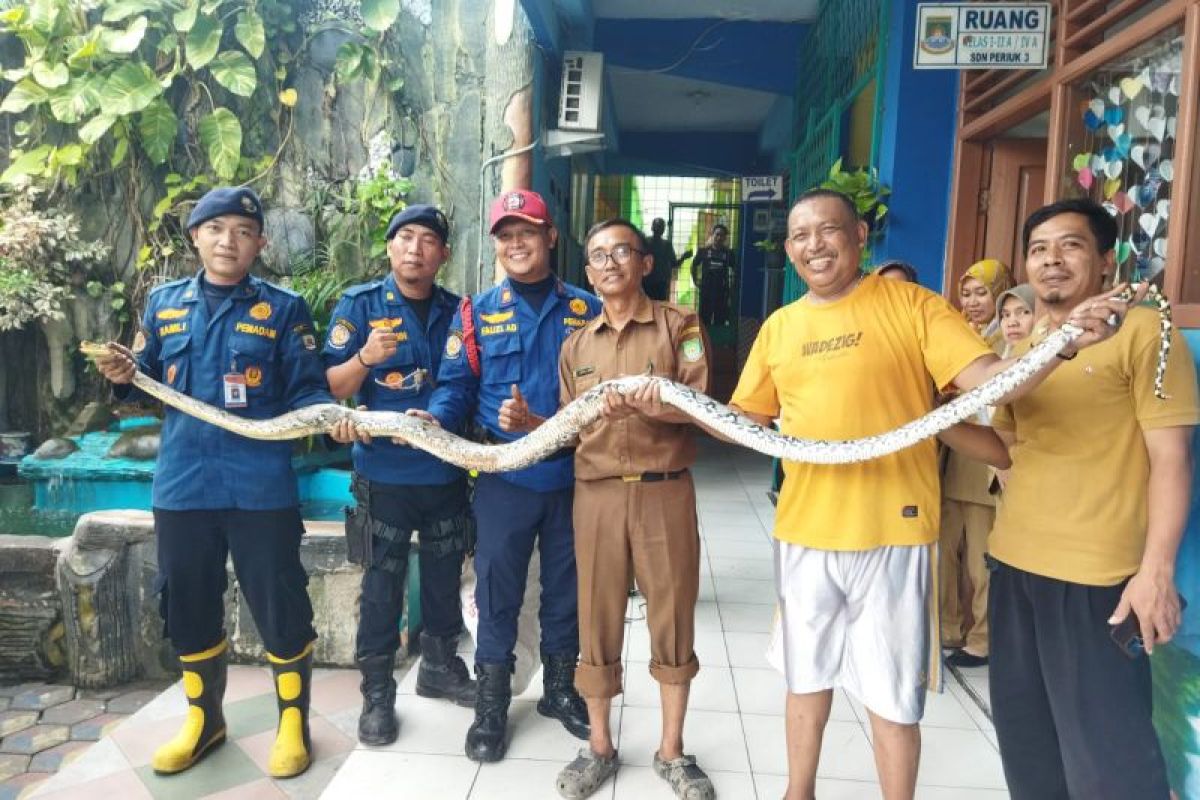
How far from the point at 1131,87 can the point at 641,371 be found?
6.89 feet

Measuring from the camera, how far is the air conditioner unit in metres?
5.66

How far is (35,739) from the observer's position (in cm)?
329

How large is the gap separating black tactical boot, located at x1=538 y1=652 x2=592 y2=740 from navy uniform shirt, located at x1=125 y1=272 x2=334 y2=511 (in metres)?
1.10

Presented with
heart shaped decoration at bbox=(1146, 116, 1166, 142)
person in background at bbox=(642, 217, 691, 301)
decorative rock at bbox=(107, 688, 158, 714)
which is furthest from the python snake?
person in background at bbox=(642, 217, 691, 301)

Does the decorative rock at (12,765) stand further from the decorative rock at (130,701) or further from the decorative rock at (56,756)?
the decorative rock at (130,701)

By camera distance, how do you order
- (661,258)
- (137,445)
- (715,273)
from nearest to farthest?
(137,445), (661,258), (715,273)

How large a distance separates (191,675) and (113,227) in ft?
16.4

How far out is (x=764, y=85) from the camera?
7.76m

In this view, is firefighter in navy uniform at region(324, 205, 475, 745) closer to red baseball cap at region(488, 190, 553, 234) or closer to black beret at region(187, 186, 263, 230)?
red baseball cap at region(488, 190, 553, 234)

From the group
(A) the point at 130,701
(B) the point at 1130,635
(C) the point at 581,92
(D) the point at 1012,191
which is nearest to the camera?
(B) the point at 1130,635

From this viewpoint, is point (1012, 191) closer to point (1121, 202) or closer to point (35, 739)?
point (1121, 202)

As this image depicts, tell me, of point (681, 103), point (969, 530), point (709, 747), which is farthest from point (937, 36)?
point (681, 103)

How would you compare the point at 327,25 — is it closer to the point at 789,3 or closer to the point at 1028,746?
the point at 789,3

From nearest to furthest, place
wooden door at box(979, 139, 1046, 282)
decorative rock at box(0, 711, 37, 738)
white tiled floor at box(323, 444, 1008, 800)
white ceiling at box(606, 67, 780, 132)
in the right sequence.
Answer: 1. white tiled floor at box(323, 444, 1008, 800)
2. decorative rock at box(0, 711, 37, 738)
3. wooden door at box(979, 139, 1046, 282)
4. white ceiling at box(606, 67, 780, 132)
